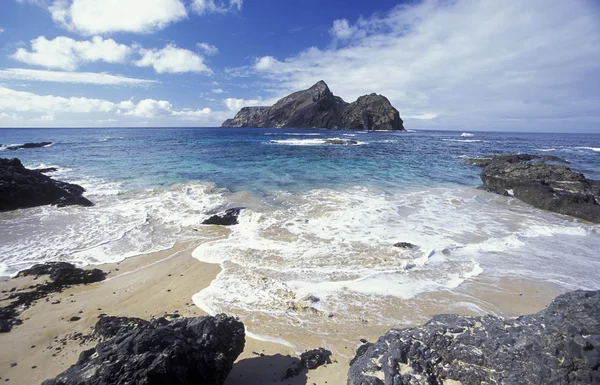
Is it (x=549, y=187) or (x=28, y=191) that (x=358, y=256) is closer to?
(x=549, y=187)

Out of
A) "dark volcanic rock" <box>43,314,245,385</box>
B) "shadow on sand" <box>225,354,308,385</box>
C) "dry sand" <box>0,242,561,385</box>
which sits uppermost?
"dark volcanic rock" <box>43,314,245,385</box>

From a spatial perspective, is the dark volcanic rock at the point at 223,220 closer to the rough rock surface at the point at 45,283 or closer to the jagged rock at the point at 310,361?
the rough rock surface at the point at 45,283

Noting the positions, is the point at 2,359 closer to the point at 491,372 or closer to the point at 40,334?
the point at 40,334

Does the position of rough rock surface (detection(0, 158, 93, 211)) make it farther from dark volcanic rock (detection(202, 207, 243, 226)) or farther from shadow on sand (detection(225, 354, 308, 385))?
shadow on sand (detection(225, 354, 308, 385))

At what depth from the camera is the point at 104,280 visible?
838 cm

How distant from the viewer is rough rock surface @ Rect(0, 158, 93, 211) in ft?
49.8

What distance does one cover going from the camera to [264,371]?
5234mm

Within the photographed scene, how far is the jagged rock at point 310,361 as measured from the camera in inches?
201

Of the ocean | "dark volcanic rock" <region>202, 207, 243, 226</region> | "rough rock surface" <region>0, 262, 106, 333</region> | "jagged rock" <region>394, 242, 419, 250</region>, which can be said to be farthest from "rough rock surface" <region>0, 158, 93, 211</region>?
"jagged rock" <region>394, 242, 419, 250</region>

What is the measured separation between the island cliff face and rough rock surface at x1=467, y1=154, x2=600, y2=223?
10602 cm

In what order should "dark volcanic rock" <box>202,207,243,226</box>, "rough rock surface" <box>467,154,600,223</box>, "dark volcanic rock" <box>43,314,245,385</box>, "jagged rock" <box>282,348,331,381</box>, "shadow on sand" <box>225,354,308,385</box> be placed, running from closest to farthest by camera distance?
"dark volcanic rock" <box>43,314,245,385</box>
"shadow on sand" <box>225,354,308,385</box>
"jagged rock" <box>282,348,331,381</box>
"dark volcanic rock" <box>202,207,243,226</box>
"rough rock surface" <box>467,154,600,223</box>

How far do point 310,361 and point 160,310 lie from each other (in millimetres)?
4010

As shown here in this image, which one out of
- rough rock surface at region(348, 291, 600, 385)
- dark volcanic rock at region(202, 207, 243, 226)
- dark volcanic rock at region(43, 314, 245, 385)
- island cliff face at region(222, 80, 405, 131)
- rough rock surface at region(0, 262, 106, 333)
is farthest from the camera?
island cliff face at region(222, 80, 405, 131)

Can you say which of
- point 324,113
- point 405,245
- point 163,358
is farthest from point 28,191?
point 324,113
